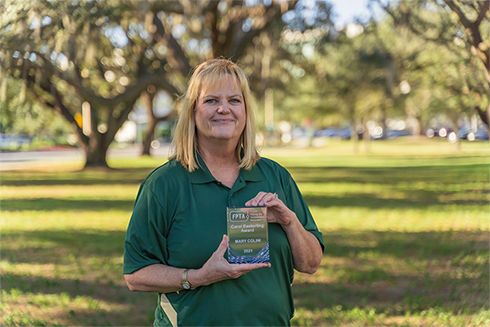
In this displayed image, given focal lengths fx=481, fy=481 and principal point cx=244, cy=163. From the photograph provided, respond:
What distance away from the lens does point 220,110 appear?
87.8 inches

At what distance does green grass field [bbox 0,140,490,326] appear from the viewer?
492cm

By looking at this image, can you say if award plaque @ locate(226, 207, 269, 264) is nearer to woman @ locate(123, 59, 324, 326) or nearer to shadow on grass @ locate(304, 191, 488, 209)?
woman @ locate(123, 59, 324, 326)

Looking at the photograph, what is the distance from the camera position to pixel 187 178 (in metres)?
2.20

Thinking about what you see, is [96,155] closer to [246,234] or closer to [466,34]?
[466,34]

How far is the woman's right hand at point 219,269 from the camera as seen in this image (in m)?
2.01

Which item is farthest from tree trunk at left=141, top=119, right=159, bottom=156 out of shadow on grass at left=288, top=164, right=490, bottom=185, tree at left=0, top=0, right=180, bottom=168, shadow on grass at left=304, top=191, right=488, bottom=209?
shadow on grass at left=304, top=191, right=488, bottom=209

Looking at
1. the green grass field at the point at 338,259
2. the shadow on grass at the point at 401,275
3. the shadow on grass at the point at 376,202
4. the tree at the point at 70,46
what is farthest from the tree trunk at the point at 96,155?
the shadow on grass at the point at 401,275

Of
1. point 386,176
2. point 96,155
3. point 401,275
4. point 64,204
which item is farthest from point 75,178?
point 401,275

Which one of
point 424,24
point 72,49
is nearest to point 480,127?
point 424,24

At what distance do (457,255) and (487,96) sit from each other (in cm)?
375

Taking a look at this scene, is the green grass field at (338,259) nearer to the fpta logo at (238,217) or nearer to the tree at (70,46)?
the tree at (70,46)

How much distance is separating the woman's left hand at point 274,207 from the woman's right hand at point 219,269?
0.69ft

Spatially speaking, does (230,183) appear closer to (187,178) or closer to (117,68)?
(187,178)

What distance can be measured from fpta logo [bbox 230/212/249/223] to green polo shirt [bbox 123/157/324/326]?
0.12 meters
